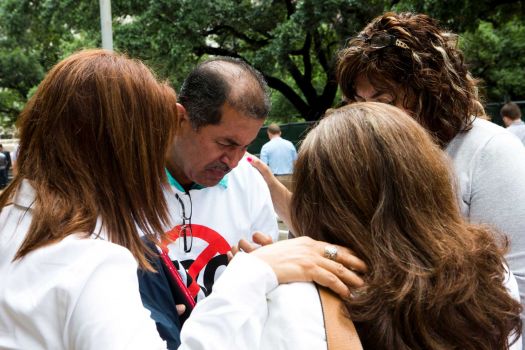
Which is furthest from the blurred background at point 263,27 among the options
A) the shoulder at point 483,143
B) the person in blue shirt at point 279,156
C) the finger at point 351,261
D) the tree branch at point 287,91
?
the finger at point 351,261

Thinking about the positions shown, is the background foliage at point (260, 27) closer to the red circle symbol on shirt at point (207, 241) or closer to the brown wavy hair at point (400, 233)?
the red circle symbol on shirt at point (207, 241)

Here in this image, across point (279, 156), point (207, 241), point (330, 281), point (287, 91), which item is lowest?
point (287, 91)

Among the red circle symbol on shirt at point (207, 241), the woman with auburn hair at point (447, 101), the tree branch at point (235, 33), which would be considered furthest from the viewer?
the tree branch at point (235, 33)

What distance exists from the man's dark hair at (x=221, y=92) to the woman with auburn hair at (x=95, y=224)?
99 cm

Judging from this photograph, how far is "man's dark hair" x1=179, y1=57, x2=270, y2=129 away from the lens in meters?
2.65

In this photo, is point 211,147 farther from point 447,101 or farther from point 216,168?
point 447,101

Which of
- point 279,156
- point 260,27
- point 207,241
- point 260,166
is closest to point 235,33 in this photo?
point 260,27

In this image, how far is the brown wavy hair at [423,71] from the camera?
6.79 feet

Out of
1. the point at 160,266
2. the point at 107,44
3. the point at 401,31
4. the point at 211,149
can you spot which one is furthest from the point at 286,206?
the point at 107,44

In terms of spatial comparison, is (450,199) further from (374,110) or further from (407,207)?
(374,110)

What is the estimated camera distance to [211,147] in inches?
104

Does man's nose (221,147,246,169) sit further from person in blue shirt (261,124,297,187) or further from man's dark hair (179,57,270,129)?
person in blue shirt (261,124,297,187)

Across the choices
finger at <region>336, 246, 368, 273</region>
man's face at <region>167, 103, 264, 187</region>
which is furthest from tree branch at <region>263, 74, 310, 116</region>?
finger at <region>336, 246, 368, 273</region>

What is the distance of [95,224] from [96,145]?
0.68ft
